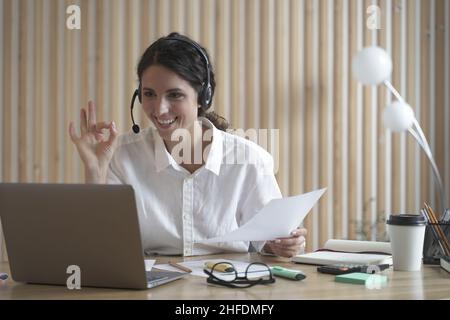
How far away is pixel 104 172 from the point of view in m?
1.73

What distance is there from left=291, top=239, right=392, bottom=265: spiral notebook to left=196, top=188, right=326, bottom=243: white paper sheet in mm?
91

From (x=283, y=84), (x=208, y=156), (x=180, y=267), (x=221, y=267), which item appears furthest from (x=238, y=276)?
(x=283, y=84)

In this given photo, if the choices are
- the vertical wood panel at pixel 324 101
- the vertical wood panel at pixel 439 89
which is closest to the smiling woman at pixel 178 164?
the vertical wood panel at pixel 324 101

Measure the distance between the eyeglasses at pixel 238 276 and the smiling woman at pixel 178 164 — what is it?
40cm

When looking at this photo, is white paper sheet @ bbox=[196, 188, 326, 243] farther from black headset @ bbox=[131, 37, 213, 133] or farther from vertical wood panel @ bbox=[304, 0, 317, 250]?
vertical wood panel @ bbox=[304, 0, 317, 250]

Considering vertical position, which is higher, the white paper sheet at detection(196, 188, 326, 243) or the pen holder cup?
the white paper sheet at detection(196, 188, 326, 243)

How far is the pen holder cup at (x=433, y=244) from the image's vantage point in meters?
1.38

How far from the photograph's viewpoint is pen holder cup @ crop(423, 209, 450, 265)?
1377 millimetres

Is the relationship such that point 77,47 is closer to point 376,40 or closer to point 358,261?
point 376,40

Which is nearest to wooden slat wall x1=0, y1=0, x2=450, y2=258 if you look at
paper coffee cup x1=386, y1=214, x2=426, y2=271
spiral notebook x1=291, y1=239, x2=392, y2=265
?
spiral notebook x1=291, y1=239, x2=392, y2=265

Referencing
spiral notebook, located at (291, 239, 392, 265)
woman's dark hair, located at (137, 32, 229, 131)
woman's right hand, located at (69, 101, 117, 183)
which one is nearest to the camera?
spiral notebook, located at (291, 239, 392, 265)
